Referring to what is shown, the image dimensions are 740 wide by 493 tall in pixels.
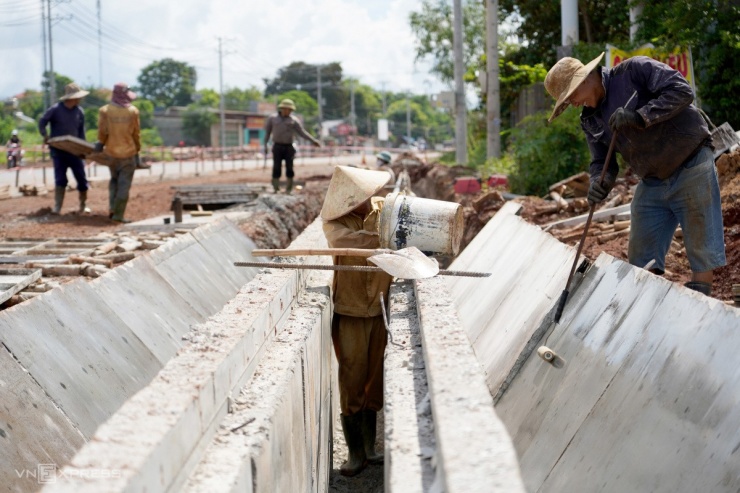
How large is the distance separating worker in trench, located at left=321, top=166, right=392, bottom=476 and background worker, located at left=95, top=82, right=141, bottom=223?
22.0ft

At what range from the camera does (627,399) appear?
12.9ft

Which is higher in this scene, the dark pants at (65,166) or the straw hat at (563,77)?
the straw hat at (563,77)

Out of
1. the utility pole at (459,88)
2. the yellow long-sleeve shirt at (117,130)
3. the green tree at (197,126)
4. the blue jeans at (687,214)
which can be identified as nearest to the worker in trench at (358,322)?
the blue jeans at (687,214)

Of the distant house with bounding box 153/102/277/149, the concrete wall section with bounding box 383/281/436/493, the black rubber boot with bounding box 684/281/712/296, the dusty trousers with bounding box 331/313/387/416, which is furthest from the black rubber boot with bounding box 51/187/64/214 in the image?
the distant house with bounding box 153/102/277/149

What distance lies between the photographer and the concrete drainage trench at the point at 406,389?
3240 mm

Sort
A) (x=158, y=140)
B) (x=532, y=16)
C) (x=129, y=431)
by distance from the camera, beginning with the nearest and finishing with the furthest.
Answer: (x=129, y=431)
(x=532, y=16)
(x=158, y=140)

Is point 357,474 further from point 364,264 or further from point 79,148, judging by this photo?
point 79,148

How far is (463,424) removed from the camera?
3334 millimetres

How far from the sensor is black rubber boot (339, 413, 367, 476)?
669 cm

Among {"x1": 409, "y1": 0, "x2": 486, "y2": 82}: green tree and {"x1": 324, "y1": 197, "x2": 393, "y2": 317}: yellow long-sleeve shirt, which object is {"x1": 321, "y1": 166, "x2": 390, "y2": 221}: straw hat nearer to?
{"x1": 324, "y1": 197, "x2": 393, "y2": 317}: yellow long-sleeve shirt

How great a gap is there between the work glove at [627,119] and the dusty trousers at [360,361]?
7.42 feet

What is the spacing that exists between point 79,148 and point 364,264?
7487 mm

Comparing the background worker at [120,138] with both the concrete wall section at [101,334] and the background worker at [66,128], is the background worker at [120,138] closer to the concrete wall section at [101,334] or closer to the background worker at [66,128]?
the background worker at [66,128]

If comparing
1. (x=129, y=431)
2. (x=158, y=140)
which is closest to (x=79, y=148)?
(x=129, y=431)
